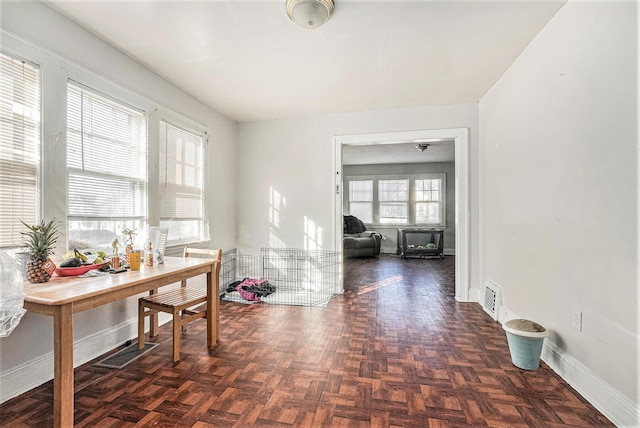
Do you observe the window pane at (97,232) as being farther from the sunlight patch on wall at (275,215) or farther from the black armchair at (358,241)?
the black armchair at (358,241)

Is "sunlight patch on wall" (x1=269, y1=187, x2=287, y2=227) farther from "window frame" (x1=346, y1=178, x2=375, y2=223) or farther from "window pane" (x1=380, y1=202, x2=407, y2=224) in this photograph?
"window pane" (x1=380, y1=202, x2=407, y2=224)

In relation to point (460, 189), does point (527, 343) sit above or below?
below

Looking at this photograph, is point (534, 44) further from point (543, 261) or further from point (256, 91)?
point (256, 91)

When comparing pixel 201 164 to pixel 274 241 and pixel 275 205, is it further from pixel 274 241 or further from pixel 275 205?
pixel 274 241

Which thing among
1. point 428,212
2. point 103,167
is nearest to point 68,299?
point 103,167

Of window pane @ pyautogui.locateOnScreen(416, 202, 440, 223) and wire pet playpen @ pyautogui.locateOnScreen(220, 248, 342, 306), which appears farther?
window pane @ pyautogui.locateOnScreen(416, 202, 440, 223)

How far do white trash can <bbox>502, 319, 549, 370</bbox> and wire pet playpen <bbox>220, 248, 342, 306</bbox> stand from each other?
220cm

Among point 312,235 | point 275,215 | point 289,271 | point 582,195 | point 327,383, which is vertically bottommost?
point 327,383

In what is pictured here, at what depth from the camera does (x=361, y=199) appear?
8.69m

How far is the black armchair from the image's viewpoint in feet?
23.5

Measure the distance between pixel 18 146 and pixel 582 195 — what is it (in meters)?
3.42

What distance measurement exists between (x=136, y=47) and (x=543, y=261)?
358cm

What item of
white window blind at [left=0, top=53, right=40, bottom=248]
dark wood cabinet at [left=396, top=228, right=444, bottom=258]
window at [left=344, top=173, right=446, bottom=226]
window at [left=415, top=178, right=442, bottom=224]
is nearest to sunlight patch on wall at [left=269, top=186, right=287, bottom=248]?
white window blind at [left=0, top=53, right=40, bottom=248]

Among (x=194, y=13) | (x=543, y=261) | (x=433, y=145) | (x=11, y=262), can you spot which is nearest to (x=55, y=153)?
(x=11, y=262)
